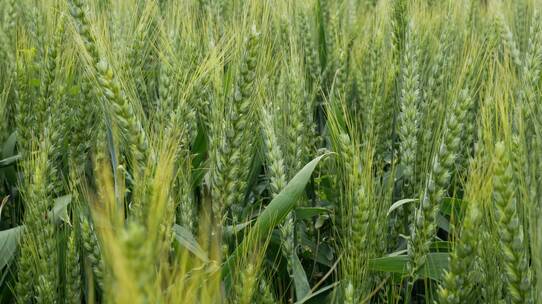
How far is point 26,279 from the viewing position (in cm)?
129

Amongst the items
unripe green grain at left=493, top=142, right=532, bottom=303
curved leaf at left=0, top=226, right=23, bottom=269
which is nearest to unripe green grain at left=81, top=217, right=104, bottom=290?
curved leaf at left=0, top=226, right=23, bottom=269

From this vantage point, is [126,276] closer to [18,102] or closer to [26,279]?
[26,279]

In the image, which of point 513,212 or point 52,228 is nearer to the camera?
point 513,212

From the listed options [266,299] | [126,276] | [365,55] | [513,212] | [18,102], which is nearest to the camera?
[126,276]

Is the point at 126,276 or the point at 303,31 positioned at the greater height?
the point at 303,31

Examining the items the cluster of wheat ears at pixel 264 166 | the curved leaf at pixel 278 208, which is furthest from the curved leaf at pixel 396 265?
the curved leaf at pixel 278 208

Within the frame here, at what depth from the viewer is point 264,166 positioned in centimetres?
169

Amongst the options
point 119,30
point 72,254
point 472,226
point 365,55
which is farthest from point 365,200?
point 365,55

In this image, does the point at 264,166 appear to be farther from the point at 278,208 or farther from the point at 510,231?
the point at 510,231

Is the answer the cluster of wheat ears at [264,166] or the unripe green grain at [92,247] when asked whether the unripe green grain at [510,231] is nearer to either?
the cluster of wheat ears at [264,166]

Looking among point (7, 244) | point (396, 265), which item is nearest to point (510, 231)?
point (396, 265)

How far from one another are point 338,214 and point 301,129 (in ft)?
0.70

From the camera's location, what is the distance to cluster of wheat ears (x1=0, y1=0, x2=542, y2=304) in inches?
40.5

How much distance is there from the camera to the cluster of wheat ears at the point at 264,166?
3.38ft
